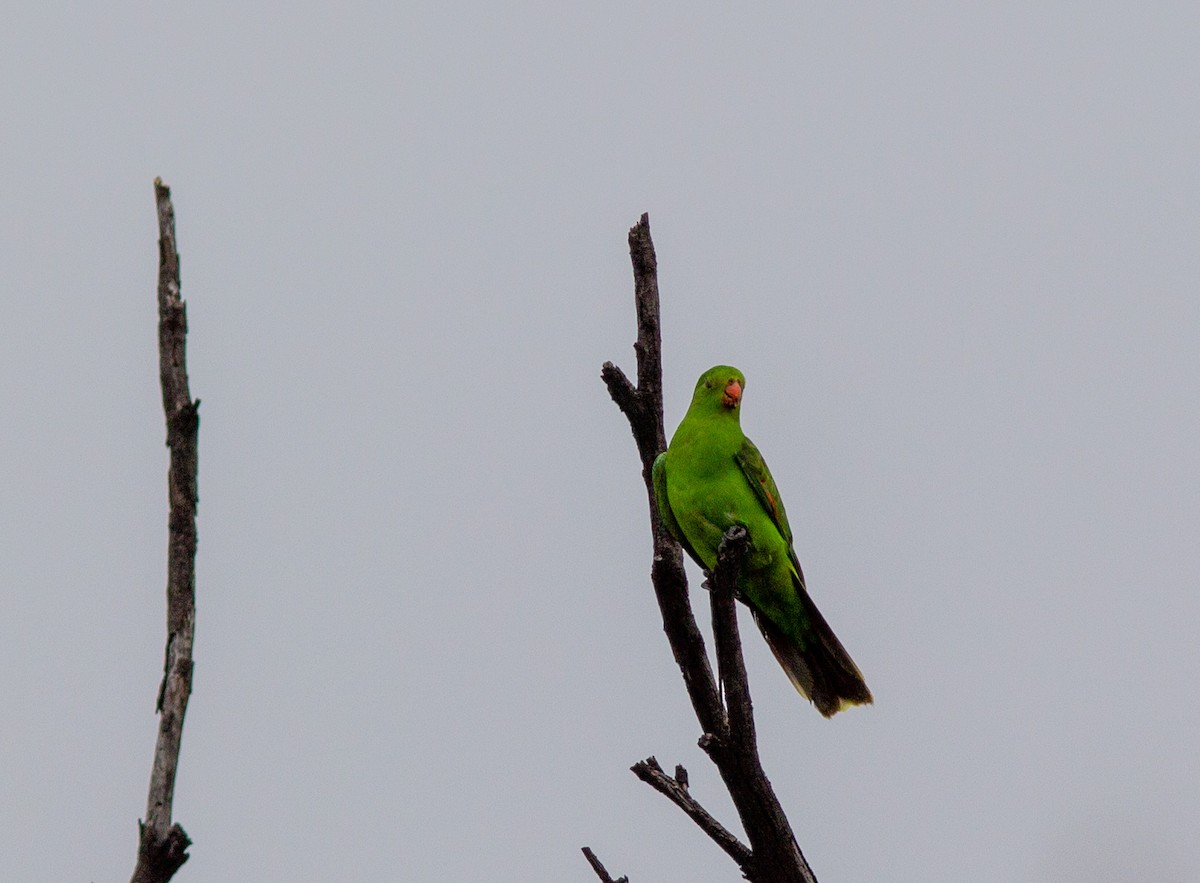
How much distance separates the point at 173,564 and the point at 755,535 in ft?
Result: 15.4

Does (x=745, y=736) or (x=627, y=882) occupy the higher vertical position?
(x=745, y=736)

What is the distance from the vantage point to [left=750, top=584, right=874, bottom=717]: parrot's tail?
279 inches

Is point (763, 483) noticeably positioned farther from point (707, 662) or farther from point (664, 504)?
point (707, 662)

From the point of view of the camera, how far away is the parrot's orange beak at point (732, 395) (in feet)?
24.7

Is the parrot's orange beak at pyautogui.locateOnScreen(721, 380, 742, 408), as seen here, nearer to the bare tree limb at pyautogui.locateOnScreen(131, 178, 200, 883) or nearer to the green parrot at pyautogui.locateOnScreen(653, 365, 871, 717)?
the green parrot at pyautogui.locateOnScreen(653, 365, 871, 717)

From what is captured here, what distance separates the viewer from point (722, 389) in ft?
24.8

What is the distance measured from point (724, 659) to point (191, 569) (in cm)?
282

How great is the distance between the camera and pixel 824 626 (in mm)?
7160

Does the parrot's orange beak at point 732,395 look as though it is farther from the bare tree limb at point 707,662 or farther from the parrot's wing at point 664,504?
the bare tree limb at point 707,662

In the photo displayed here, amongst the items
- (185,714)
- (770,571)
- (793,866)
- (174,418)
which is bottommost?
(793,866)

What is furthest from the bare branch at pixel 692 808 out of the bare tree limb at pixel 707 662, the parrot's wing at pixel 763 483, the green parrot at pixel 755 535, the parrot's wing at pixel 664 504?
the parrot's wing at pixel 763 483

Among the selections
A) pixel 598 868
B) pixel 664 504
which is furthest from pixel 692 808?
pixel 664 504

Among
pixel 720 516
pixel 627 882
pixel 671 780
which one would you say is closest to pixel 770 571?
pixel 720 516

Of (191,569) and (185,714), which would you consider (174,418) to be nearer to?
(191,569)
